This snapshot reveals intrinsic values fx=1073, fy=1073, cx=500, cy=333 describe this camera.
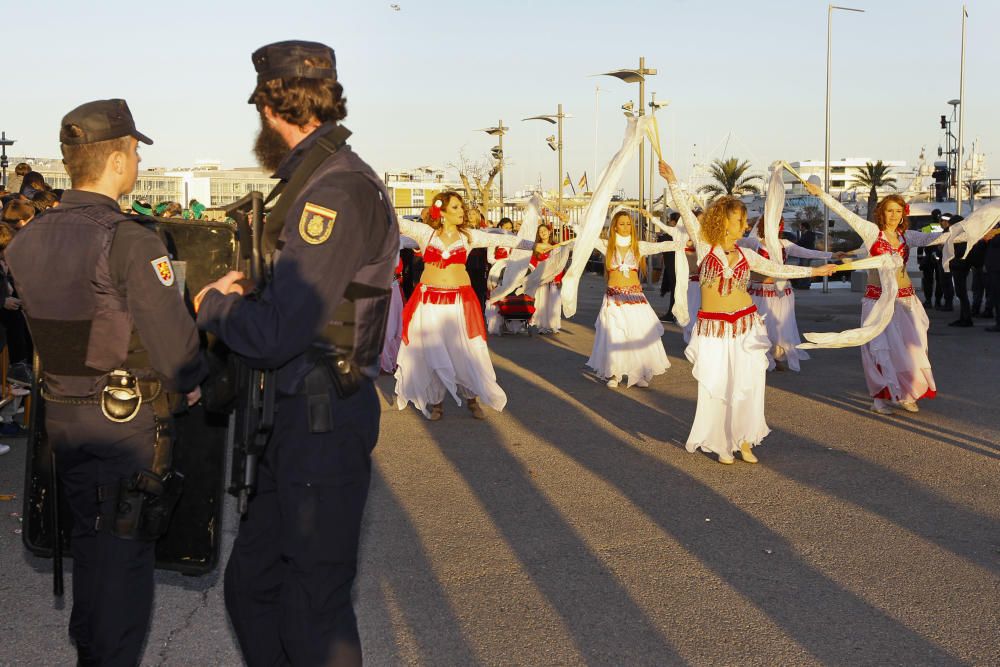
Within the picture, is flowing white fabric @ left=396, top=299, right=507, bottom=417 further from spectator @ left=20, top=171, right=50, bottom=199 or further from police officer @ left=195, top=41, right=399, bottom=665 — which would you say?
police officer @ left=195, top=41, right=399, bottom=665

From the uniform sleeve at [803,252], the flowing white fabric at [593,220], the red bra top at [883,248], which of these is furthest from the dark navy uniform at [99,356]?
the uniform sleeve at [803,252]

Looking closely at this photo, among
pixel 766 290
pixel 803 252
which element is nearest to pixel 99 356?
pixel 803 252

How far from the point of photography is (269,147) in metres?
3.12

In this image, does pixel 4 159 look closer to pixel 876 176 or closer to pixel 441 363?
pixel 441 363

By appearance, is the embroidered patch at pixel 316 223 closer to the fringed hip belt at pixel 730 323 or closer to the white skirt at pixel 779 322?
the fringed hip belt at pixel 730 323

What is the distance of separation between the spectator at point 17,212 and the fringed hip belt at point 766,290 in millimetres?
8867

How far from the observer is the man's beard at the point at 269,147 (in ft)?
10.2

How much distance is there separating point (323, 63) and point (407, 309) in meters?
7.49

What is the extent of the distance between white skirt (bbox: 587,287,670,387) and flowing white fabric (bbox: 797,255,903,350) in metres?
2.92

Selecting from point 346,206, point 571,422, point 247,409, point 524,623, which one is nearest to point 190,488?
point 247,409

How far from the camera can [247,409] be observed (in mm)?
2994

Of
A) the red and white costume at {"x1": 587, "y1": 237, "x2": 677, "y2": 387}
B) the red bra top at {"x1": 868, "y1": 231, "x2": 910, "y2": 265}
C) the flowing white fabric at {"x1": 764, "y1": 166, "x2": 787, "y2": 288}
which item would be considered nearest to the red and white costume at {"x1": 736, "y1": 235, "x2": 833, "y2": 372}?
the red and white costume at {"x1": 587, "y1": 237, "x2": 677, "y2": 387}

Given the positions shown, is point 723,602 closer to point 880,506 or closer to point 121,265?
point 880,506

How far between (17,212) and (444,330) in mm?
3829
